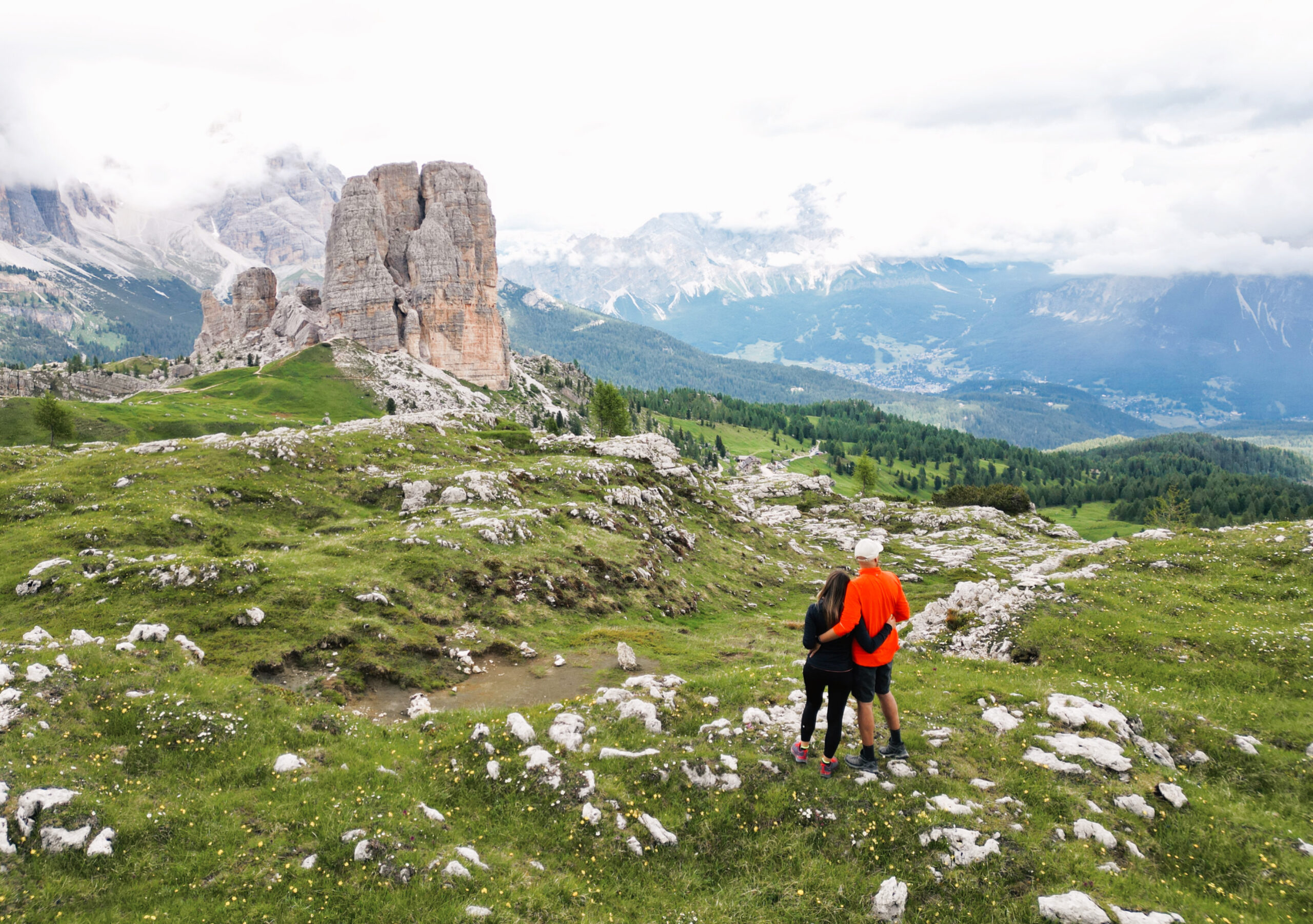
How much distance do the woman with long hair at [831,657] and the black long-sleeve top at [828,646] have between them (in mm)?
13

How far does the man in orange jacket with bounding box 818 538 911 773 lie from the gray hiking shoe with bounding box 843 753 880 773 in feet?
0.04

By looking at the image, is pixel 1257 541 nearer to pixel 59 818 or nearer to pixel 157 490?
pixel 59 818

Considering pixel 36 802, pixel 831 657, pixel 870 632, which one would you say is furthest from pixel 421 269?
pixel 870 632

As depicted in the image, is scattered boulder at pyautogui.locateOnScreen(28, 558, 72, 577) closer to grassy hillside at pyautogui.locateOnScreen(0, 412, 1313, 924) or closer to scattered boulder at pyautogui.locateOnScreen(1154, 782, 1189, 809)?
grassy hillside at pyautogui.locateOnScreen(0, 412, 1313, 924)

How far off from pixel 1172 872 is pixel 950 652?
1684 centimetres

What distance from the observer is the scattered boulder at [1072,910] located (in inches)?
392

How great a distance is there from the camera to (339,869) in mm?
11180

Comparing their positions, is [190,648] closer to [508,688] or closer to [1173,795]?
[508,688]

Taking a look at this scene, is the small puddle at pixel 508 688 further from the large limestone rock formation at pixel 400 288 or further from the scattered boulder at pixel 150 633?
the large limestone rock formation at pixel 400 288

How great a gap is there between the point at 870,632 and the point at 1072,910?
18.8 feet

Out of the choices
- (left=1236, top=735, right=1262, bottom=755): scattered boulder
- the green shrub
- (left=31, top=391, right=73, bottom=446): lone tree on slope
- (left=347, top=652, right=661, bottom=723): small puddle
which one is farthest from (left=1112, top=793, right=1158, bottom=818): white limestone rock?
the green shrub

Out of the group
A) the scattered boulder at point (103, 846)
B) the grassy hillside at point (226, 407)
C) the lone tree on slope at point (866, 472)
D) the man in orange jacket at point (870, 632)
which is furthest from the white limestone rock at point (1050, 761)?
the lone tree on slope at point (866, 472)

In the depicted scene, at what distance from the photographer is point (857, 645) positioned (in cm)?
1415

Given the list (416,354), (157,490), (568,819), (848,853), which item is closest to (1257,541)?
(848,853)
